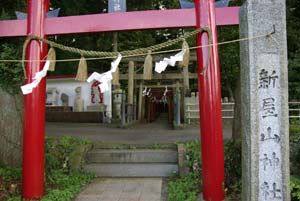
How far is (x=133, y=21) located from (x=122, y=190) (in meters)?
2.94

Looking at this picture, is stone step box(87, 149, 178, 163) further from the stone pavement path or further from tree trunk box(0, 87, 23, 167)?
tree trunk box(0, 87, 23, 167)

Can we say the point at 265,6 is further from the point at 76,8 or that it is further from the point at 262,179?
the point at 76,8

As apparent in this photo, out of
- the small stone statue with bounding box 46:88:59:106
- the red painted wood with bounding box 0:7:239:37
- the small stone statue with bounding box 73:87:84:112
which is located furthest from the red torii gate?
the small stone statue with bounding box 46:88:59:106

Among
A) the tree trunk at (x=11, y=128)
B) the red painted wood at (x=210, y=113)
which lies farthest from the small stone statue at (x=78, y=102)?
the red painted wood at (x=210, y=113)

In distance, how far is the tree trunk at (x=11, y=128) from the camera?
22.3 feet

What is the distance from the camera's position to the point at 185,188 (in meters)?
6.05

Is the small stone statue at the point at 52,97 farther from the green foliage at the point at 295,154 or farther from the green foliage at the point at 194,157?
the green foliage at the point at 295,154

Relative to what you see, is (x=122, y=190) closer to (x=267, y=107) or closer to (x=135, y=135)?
(x=267, y=107)

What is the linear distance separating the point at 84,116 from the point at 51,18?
11.3m

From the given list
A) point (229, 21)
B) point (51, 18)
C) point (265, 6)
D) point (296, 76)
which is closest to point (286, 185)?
point (265, 6)

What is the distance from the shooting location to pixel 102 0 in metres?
14.8

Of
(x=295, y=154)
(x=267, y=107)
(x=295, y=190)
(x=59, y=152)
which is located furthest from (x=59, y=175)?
(x=295, y=154)

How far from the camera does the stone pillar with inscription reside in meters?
4.06

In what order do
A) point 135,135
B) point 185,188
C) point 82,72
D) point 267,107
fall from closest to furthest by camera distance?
point 267,107
point 82,72
point 185,188
point 135,135
